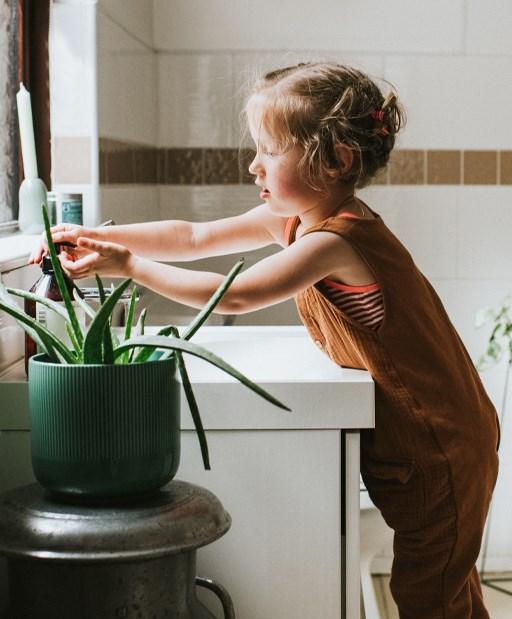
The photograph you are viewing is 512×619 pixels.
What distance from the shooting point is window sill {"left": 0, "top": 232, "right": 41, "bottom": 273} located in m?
1.52

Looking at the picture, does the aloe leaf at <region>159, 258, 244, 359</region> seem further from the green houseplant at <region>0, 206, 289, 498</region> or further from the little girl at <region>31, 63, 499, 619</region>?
the little girl at <region>31, 63, 499, 619</region>

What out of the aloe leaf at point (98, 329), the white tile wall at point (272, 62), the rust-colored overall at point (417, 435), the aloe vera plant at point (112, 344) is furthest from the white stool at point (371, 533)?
the white tile wall at point (272, 62)

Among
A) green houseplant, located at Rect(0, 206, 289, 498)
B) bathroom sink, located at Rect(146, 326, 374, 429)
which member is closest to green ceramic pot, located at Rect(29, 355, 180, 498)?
green houseplant, located at Rect(0, 206, 289, 498)

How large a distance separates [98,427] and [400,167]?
6.57 feet

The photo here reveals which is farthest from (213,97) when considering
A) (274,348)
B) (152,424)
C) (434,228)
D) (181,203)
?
(152,424)

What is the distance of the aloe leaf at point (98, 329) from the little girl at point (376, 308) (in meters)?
0.39

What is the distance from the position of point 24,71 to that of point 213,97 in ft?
2.69

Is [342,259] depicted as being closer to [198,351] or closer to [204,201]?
[198,351]

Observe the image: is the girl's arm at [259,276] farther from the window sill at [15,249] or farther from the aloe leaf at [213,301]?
the aloe leaf at [213,301]

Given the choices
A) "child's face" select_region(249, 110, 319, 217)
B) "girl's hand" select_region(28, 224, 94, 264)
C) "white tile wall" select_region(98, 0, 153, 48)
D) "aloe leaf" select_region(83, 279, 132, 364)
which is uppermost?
"white tile wall" select_region(98, 0, 153, 48)

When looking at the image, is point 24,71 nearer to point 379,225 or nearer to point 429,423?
point 379,225

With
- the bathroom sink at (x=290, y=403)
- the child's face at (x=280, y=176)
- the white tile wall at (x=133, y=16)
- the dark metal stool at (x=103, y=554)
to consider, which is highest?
the white tile wall at (x=133, y=16)

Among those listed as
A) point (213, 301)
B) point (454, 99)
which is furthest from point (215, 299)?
point (454, 99)

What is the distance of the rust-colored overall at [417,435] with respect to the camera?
1.50 m
